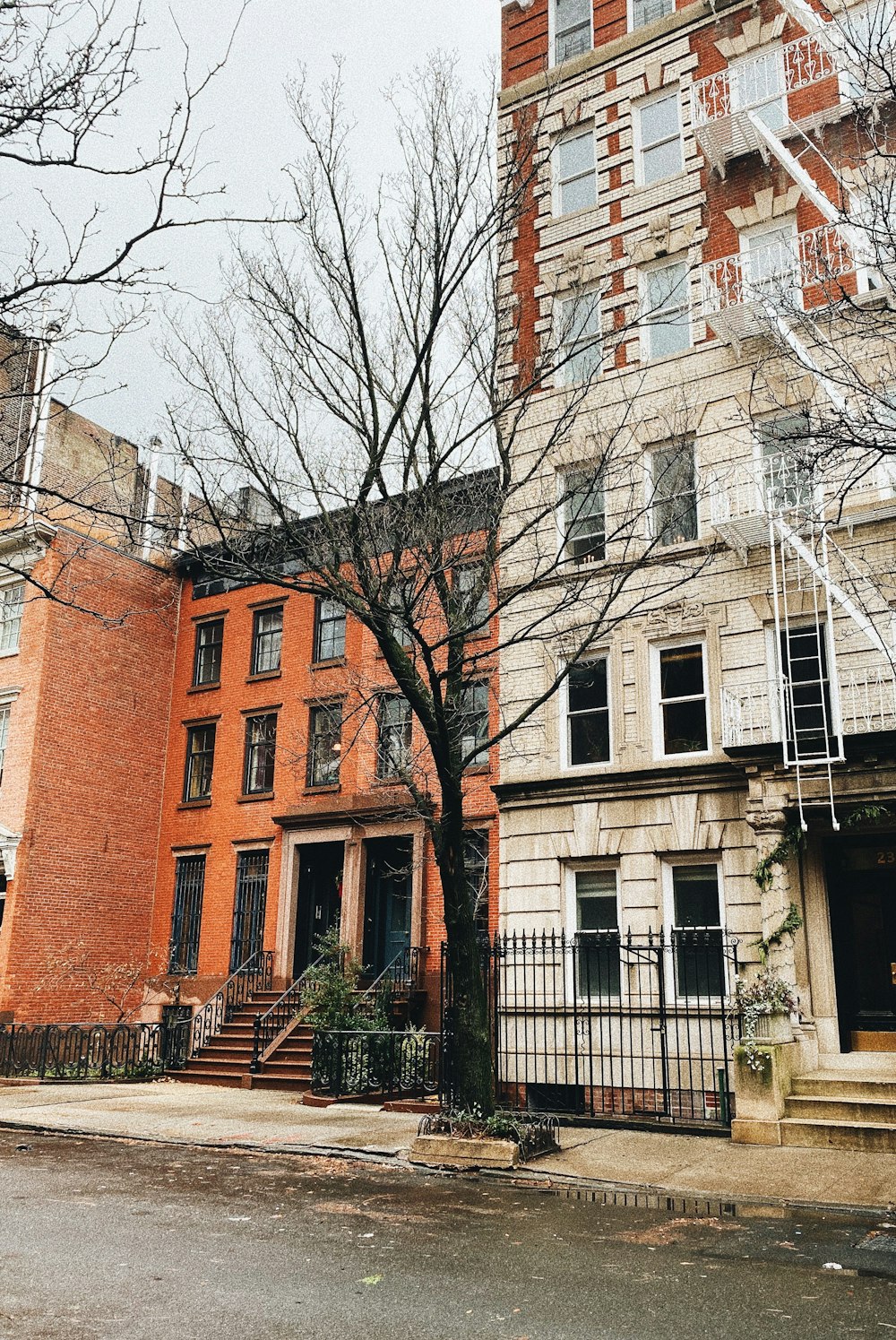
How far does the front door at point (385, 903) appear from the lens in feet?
72.9

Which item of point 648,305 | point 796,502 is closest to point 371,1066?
point 796,502

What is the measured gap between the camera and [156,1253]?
21.5ft

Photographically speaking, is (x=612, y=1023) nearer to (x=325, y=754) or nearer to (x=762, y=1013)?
(x=762, y=1013)

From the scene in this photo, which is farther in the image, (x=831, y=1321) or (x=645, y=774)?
(x=645, y=774)

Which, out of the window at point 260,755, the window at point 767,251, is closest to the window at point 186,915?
the window at point 260,755

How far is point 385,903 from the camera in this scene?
2269 cm

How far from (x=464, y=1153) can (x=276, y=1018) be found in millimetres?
10793

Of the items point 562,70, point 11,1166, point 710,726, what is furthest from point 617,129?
point 11,1166

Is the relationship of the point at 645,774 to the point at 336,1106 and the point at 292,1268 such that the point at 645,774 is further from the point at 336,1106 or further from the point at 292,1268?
the point at 292,1268

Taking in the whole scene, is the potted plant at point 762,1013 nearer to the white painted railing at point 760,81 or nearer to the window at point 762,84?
the white painted railing at point 760,81

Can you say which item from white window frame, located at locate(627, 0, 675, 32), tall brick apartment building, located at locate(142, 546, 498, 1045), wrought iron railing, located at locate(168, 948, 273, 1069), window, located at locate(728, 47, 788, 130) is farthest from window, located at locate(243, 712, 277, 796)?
white window frame, located at locate(627, 0, 675, 32)

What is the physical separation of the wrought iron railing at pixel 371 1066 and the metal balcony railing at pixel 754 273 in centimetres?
1174

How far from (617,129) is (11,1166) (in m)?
19.1

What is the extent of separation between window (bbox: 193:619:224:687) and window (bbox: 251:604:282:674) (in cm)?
125
